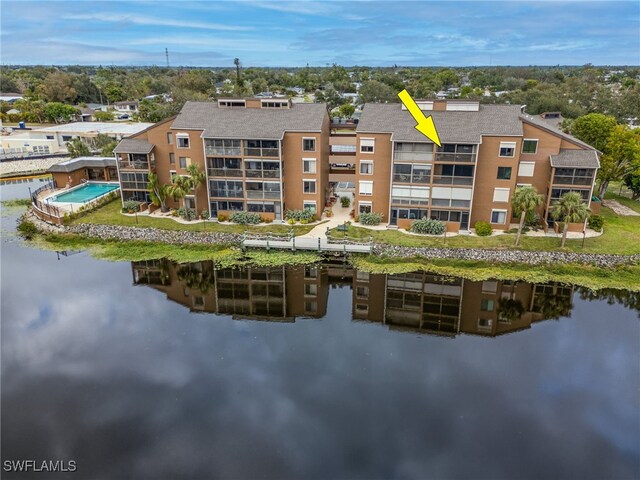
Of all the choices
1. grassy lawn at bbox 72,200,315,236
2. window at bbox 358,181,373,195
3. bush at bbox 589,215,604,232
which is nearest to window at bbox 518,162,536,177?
bush at bbox 589,215,604,232

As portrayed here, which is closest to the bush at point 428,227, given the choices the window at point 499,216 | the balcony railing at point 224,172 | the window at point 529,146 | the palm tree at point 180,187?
the window at point 499,216

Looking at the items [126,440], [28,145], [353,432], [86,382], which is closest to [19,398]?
[86,382]

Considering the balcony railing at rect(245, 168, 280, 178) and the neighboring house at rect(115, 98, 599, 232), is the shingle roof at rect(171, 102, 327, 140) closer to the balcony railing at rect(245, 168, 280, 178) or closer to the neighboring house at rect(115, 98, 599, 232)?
the neighboring house at rect(115, 98, 599, 232)

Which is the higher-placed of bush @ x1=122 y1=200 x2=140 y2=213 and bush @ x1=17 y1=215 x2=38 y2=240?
bush @ x1=122 y1=200 x2=140 y2=213

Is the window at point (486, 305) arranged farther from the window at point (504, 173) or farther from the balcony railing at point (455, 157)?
the window at point (504, 173)

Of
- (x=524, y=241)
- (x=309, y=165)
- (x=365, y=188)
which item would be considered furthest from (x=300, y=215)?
(x=524, y=241)

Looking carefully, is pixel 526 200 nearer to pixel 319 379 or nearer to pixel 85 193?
pixel 319 379
